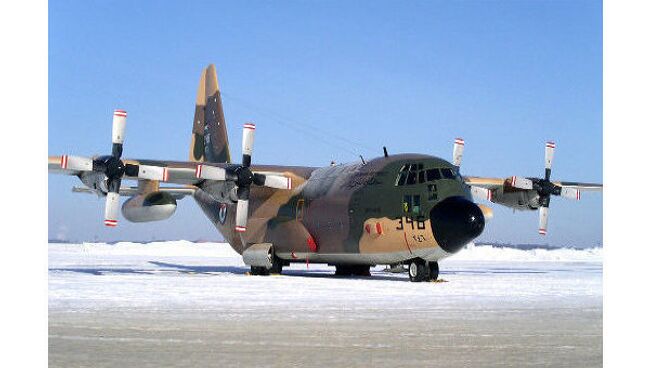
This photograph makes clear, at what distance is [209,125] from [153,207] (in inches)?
369

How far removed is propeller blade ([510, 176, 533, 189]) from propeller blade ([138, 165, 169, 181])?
10.7m

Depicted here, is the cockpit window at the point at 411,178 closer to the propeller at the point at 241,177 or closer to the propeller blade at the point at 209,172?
the propeller at the point at 241,177

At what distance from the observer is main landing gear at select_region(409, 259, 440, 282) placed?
1978 centimetres

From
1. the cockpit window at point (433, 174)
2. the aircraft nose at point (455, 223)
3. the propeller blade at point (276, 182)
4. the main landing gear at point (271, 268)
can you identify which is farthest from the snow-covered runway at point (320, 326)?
the main landing gear at point (271, 268)

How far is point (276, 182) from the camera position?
936 inches

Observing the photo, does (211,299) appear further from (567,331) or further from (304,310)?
(567,331)

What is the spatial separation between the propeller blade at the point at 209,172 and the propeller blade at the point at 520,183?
907 cm

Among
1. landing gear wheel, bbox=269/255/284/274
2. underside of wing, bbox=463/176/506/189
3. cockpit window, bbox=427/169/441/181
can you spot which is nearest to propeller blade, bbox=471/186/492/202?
underside of wing, bbox=463/176/506/189

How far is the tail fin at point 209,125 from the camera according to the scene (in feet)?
98.4

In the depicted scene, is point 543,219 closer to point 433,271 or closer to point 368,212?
point 433,271

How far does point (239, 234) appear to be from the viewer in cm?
2647

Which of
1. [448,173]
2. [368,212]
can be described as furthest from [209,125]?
[448,173]

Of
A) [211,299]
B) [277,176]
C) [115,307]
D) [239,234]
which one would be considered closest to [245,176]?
[277,176]

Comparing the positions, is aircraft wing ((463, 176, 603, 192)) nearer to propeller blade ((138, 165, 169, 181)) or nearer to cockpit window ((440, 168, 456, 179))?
cockpit window ((440, 168, 456, 179))
